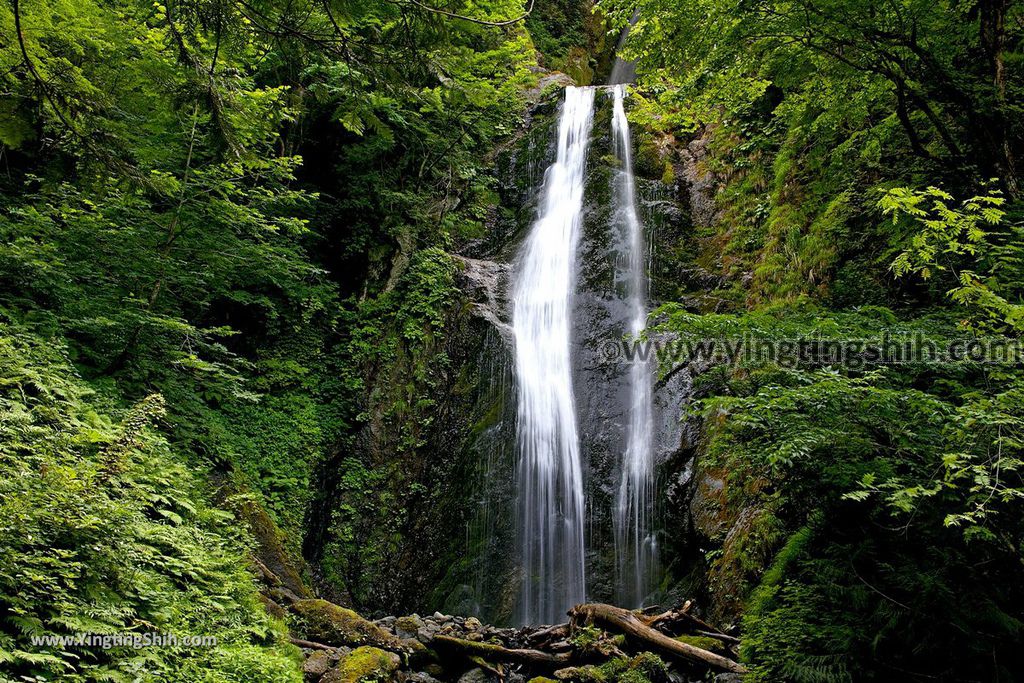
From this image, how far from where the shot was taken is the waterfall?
7645 millimetres

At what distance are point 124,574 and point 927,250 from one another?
5343mm

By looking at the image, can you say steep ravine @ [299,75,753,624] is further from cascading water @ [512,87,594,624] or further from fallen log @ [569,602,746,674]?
fallen log @ [569,602,746,674]

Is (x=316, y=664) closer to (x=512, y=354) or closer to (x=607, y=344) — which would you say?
(x=512, y=354)

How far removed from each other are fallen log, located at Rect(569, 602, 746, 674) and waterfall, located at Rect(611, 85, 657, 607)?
65.8 inches

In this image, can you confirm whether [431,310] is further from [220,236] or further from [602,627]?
[602,627]

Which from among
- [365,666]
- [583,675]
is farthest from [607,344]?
[365,666]

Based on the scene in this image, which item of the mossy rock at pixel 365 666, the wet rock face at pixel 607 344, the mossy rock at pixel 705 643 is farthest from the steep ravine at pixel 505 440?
the mossy rock at pixel 365 666

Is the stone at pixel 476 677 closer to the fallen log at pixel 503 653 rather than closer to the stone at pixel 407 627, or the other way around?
the fallen log at pixel 503 653

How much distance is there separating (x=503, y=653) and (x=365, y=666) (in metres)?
1.45

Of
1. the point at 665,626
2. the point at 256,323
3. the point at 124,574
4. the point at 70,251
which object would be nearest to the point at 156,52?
the point at 70,251

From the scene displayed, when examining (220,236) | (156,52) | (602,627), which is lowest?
Answer: (602,627)

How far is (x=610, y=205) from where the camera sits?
498 inches

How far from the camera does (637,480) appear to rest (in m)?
8.33

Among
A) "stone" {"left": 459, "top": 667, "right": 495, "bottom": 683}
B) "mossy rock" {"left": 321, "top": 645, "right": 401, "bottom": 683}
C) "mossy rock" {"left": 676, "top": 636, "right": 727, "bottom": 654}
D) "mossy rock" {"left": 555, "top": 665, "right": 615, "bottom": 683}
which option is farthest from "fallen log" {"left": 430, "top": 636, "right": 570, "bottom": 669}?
"mossy rock" {"left": 676, "top": 636, "right": 727, "bottom": 654}
